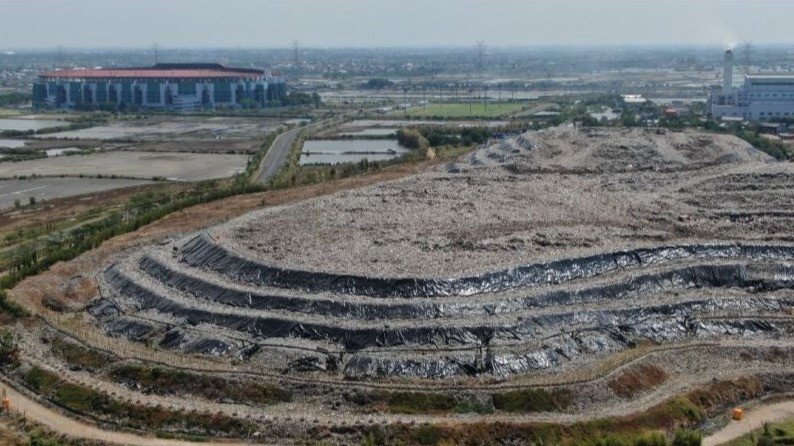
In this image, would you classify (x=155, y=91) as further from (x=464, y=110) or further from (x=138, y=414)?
(x=138, y=414)

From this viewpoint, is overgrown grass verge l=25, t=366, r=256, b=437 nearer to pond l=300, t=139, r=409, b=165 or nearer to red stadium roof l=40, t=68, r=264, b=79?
pond l=300, t=139, r=409, b=165

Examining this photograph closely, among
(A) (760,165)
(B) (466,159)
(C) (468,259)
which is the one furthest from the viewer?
(B) (466,159)

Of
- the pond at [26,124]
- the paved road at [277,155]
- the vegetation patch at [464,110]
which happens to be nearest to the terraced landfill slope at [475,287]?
the paved road at [277,155]

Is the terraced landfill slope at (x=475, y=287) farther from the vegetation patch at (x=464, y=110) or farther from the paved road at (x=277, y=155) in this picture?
the vegetation patch at (x=464, y=110)

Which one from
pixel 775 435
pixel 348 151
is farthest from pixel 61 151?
pixel 775 435

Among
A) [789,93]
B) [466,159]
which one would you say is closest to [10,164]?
[466,159]

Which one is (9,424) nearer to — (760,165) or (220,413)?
(220,413)
